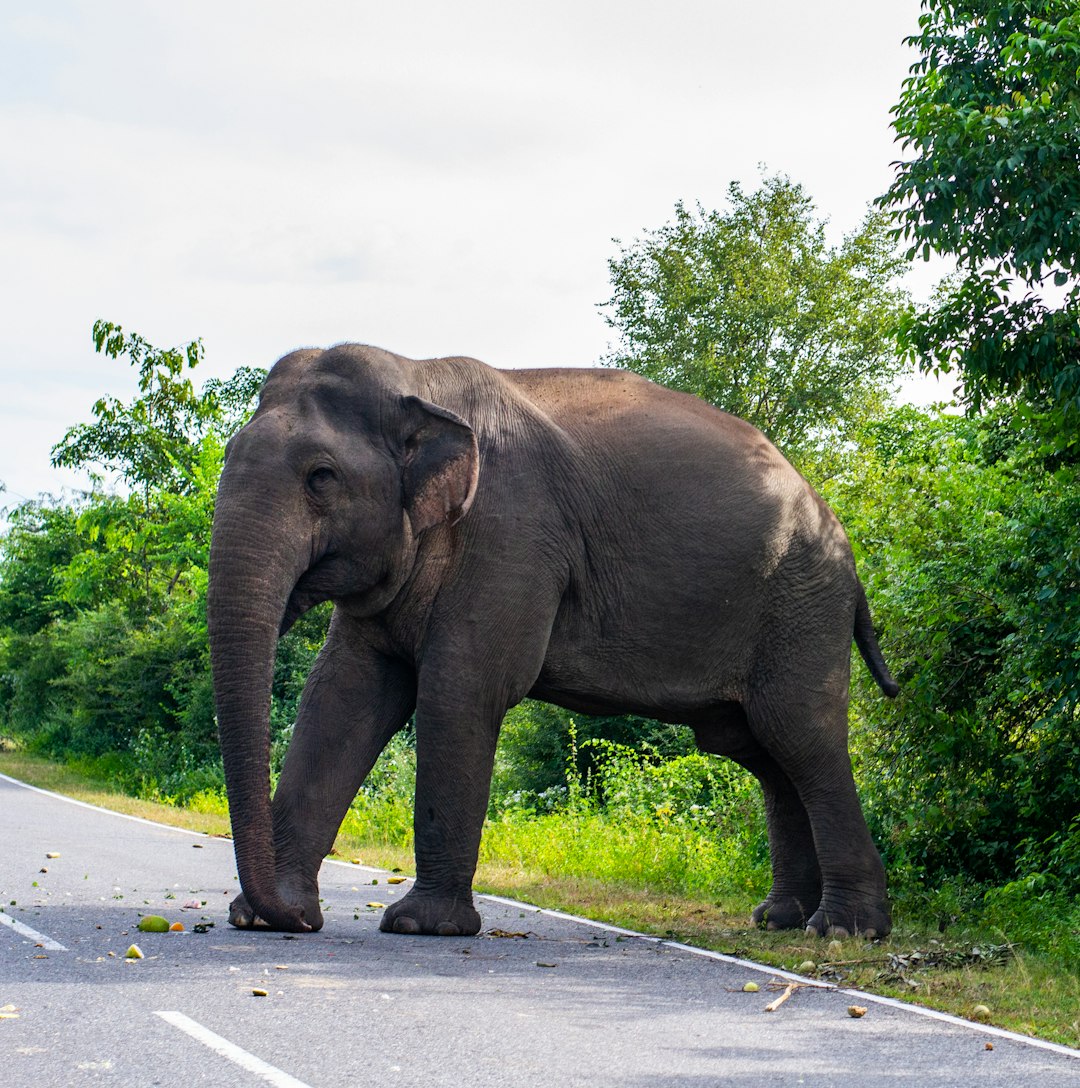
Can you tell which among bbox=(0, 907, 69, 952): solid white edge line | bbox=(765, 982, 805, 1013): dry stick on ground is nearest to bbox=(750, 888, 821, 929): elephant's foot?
bbox=(765, 982, 805, 1013): dry stick on ground

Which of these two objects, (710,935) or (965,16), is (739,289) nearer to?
(965,16)

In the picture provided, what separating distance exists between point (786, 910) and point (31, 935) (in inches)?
198

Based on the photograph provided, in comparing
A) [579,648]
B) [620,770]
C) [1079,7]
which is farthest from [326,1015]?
[620,770]

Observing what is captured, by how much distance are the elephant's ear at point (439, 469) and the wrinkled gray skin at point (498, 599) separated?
1 centimetres

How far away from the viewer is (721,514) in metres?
10.5

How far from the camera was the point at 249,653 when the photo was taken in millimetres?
8672

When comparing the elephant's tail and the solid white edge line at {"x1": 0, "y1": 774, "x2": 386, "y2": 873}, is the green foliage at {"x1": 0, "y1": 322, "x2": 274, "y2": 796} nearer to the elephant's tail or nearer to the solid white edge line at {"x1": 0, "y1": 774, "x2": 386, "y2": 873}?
the solid white edge line at {"x1": 0, "y1": 774, "x2": 386, "y2": 873}

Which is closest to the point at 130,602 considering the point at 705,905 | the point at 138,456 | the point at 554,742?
the point at 138,456

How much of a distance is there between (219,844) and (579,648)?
8.13m

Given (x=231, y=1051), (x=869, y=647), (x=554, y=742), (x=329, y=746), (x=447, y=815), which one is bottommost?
(x=231, y=1051)

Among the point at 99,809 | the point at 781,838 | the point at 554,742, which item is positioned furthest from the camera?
the point at 99,809

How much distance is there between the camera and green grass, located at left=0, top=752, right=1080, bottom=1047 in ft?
26.2

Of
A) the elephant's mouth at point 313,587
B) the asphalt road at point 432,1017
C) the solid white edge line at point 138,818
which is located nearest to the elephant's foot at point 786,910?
the asphalt road at point 432,1017

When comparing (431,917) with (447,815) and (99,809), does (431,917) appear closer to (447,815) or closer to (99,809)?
(447,815)
